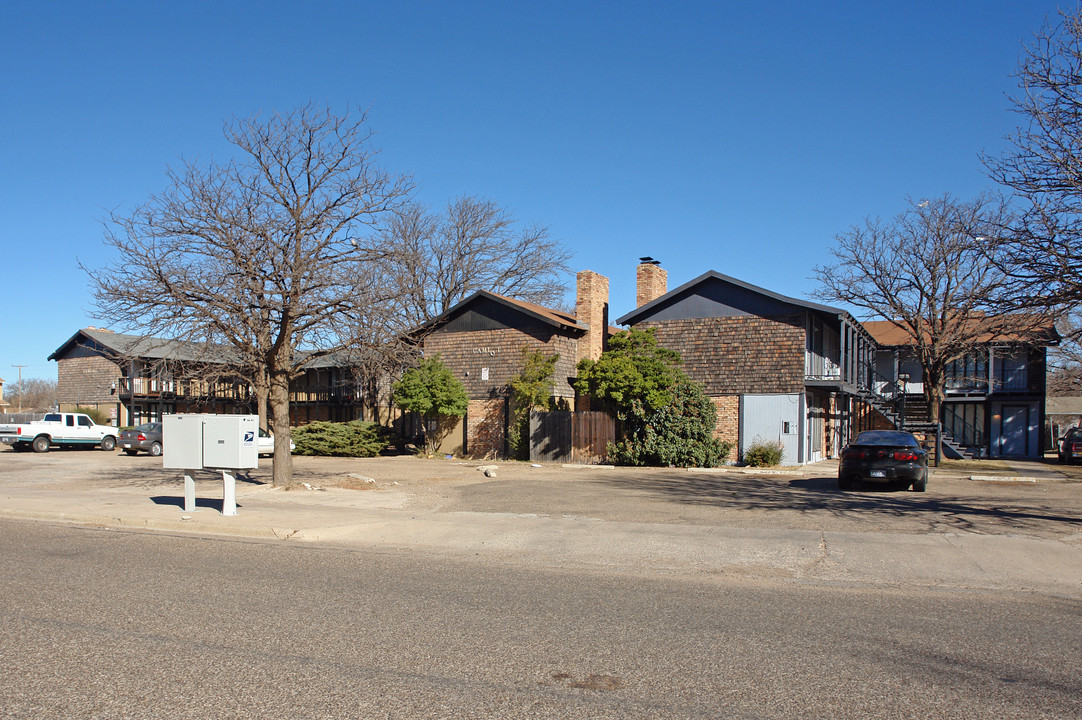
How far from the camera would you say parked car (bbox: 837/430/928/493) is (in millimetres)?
18359

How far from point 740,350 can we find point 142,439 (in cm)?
2394

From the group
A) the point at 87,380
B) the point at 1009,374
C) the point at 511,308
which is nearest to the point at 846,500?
the point at 511,308

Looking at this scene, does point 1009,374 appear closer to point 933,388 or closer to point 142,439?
point 933,388

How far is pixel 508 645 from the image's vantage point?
245 inches

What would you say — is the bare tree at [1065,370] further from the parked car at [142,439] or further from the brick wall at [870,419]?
the parked car at [142,439]

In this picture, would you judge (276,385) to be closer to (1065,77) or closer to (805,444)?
(1065,77)

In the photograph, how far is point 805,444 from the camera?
91.2ft

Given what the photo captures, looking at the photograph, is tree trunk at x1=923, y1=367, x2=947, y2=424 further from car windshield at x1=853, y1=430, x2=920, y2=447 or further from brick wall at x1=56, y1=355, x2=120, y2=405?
brick wall at x1=56, y1=355, x2=120, y2=405

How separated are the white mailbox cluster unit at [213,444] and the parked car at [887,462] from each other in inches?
514

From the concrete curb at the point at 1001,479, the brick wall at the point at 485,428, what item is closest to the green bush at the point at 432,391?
the brick wall at the point at 485,428

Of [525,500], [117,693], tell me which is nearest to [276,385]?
[525,500]

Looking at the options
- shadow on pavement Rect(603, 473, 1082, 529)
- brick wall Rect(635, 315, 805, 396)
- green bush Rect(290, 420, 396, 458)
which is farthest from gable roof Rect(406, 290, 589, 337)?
shadow on pavement Rect(603, 473, 1082, 529)

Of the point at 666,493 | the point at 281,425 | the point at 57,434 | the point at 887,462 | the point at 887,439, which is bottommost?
the point at 57,434

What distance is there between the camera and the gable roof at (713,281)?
2669 centimetres
